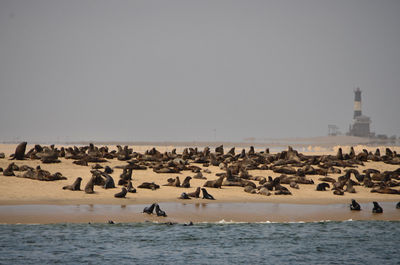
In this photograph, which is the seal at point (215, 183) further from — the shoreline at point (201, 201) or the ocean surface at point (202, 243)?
the ocean surface at point (202, 243)

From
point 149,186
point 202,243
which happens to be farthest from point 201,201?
point 202,243

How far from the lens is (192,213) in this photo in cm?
1786

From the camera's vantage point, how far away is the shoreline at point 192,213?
1656 cm

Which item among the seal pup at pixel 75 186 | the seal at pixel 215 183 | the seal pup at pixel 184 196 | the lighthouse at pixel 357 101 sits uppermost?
the lighthouse at pixel 357 101

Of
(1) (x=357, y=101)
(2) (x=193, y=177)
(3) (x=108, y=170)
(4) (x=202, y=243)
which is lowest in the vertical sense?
(4) (x=202, y=243)

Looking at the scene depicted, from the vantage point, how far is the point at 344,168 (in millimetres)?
31203

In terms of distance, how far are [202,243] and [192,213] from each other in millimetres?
3701

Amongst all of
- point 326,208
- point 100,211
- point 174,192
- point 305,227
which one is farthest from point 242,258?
point 174,192

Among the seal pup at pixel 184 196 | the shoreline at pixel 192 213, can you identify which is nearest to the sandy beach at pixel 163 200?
the shoreline at pixel 192 213

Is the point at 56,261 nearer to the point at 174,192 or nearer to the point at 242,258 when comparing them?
the point at 242,258

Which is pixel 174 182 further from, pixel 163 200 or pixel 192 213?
pixel 192 213

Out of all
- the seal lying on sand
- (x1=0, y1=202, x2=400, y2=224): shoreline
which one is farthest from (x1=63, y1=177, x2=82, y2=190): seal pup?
(x1=0, y1=202, x2=400, y2=224): shoreline

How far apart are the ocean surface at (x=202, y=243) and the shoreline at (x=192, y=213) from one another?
2.04 feet

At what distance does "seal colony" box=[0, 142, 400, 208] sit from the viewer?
21422 mm
